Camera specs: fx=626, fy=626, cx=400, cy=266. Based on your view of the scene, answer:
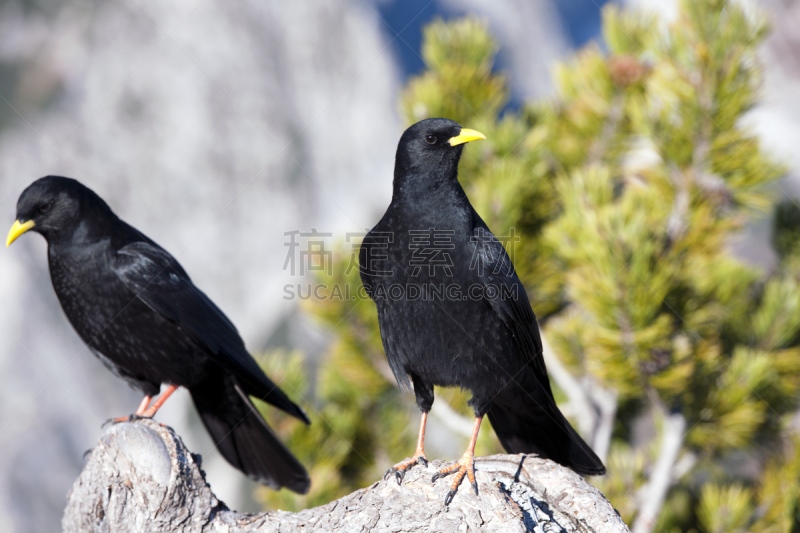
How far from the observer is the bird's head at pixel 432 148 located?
290 centimetres

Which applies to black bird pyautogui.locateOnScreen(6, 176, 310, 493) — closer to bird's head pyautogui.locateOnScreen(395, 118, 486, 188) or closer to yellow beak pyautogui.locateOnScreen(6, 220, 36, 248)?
yellow beak pyautogui.locateOnScreen(6, 220, 36, 248)

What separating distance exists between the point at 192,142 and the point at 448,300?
8.80 m


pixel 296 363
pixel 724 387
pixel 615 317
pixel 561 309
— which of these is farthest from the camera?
pixel 561 309

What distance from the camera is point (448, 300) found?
2660mm

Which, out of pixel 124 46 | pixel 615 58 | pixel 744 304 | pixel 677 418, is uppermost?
pixel 124 46

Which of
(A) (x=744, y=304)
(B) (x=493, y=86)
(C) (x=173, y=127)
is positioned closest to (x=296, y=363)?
(B) (x=493, y=86)

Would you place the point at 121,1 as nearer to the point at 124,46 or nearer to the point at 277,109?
the point at 124,46

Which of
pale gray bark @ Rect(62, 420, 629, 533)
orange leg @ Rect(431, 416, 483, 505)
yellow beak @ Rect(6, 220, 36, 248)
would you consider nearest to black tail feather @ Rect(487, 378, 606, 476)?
pale gray bark @ Rect(62, 420, 629, 533)

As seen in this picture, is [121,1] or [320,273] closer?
[320,273]

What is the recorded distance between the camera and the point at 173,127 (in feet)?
33.9

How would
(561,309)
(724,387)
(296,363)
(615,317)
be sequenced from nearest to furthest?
(615,317) → (724,387) → (296,363) → (561,309)

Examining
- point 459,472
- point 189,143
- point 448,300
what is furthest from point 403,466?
point 189,143

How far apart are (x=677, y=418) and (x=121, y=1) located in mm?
10487

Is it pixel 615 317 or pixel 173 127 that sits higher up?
pixel 173 127
